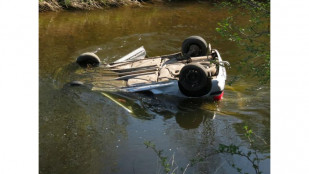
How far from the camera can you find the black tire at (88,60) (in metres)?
10.5

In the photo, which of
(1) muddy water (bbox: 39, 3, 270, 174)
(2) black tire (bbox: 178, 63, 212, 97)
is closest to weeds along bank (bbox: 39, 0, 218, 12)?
(1) muddy water (bbox: 39, 3, 270, 174)

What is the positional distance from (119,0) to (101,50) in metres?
7.29

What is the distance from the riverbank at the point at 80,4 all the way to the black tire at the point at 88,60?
794 cm

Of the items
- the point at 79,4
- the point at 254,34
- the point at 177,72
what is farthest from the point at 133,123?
the point at 79,4

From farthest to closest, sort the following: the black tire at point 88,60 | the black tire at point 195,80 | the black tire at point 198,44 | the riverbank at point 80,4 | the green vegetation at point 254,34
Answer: the riverbank at point 80,4, the black tire at point 88,60, the black tire at point 198,44, the black tire at point 195,80, the green vegetation at point 254,34

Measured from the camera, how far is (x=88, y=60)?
1053cm

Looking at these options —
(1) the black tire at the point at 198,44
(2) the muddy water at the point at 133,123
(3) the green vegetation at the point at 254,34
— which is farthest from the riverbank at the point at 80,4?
(3) the green vegetation at the point at 254,34

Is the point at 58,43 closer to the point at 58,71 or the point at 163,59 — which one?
the point at 58,71

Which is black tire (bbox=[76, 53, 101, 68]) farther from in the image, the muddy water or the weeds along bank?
the weeds along bank

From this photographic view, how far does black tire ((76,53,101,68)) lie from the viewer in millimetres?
10469

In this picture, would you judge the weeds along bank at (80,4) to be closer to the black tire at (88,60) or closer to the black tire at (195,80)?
the black tire at (88,60)

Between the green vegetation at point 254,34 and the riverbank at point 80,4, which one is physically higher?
the green vegetation at point 254,34

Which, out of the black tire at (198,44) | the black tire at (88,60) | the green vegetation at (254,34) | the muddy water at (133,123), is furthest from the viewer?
the black tire at (88,60)

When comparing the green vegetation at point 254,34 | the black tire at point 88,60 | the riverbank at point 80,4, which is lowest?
the black tire at point 88,60
